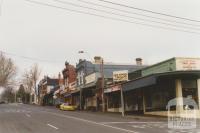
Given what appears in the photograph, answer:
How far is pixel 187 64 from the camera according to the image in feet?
109

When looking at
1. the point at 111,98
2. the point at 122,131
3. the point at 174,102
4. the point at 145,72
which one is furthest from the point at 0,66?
the point at 122,131

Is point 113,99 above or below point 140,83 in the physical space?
below

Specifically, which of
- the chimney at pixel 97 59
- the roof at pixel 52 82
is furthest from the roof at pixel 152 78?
the roof at pixel 52 82

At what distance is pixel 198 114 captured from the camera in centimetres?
3238

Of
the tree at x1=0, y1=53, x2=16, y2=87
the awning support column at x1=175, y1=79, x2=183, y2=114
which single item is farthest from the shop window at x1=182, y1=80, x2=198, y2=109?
the tree at x1=0, y1=53, x2=16, y2=87

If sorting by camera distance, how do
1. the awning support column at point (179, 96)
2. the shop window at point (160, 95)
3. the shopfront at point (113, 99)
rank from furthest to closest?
the shopfront at point (113, 99) → the shop window at point (160, 95) → the awning support column at point (179, 96)

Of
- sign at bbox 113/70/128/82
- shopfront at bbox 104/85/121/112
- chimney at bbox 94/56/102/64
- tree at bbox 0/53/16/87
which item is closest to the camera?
sign at bbox 113/70/128/82

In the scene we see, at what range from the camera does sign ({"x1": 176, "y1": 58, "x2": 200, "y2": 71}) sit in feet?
108

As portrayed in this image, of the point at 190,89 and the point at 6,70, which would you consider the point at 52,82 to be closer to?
the point at 6,70

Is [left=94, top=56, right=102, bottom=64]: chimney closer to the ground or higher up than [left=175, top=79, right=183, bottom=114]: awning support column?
higher up

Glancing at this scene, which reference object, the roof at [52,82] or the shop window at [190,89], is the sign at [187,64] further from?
the roof at [52,82]

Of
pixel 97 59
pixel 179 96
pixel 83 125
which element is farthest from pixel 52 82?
pixel 83 125

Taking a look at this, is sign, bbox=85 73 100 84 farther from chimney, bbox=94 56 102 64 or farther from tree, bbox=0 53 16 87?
tree, bbox=0 53 16 87

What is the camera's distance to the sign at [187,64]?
32938 millimetres
